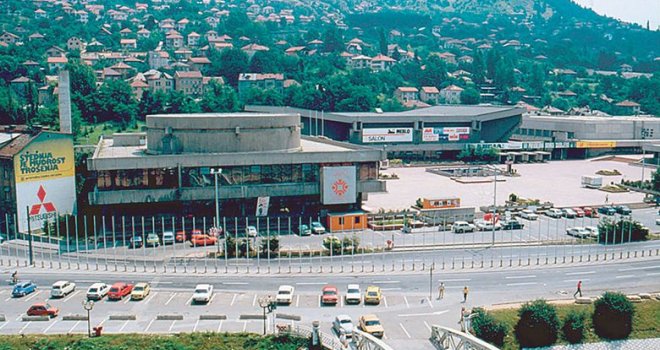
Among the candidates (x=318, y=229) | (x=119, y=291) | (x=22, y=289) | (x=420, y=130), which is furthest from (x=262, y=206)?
(x=420, y=130)

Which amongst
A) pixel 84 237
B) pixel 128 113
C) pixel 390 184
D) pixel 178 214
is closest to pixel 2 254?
pixel 84 237

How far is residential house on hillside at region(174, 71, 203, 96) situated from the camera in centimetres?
12724

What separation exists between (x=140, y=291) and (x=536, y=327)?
18069mm

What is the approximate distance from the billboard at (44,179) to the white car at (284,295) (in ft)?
66.8

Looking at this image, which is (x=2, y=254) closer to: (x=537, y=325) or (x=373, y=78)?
(x=537, y=325)

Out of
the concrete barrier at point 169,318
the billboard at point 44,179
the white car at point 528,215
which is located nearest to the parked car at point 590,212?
the white car at point 528,215

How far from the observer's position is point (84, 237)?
1832 inches

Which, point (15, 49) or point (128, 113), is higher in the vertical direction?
point (15, 49)

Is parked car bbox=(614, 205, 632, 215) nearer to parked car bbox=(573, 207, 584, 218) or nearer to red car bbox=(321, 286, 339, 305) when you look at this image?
parked car bbox=(573, 207, 584, 218)

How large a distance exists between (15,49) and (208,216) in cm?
9801

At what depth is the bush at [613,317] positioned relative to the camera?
105 ft

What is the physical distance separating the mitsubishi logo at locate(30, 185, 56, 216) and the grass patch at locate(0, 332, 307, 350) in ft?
67.6

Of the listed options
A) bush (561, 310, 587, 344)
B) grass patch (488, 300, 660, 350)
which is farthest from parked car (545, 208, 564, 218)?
bush (561, 310, 587, 344)

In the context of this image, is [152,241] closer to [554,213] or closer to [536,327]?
[536,327]
